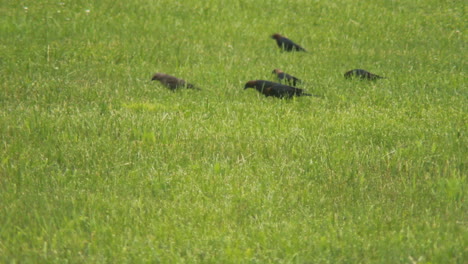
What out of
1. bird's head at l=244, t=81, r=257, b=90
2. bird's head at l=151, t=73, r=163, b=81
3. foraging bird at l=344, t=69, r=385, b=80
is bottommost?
bird's head at l=151, t=73, r=163, b=81

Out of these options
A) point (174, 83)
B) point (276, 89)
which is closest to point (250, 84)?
point (276, 89)

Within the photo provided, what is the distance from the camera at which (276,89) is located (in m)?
8.96

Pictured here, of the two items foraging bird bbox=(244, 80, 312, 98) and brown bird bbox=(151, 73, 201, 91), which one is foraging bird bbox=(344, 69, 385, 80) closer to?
foraging bird bbox=(244, 80, 312, 98)

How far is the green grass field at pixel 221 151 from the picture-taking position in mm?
4367

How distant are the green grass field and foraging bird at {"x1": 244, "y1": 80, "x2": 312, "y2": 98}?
0.15m

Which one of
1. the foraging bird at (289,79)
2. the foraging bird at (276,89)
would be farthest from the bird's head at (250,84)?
the foraging bird at (289,79)

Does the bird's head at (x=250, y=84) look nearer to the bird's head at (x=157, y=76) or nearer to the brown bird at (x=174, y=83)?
the brown bird at (x=174, y=83)

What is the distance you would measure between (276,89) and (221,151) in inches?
109

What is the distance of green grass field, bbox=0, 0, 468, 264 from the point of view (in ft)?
14.3

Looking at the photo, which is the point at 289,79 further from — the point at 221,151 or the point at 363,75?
the point at 221,151

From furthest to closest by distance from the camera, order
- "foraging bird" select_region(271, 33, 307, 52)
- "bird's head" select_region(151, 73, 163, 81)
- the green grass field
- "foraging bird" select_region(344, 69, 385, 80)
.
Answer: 1. "foraging bird" select_region(271, 33, 307, 52)
2. "foraging bird" select_region(344, 69, 385, 80)
3. "bird's head" select_region(151, 73, 163, 81)
4. the green grass field

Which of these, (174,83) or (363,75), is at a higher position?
(363,75)

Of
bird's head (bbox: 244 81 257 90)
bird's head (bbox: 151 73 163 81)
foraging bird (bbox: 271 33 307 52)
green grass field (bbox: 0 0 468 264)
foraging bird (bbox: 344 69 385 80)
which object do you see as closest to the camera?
green grass field (bbox: 0 0 468 264)

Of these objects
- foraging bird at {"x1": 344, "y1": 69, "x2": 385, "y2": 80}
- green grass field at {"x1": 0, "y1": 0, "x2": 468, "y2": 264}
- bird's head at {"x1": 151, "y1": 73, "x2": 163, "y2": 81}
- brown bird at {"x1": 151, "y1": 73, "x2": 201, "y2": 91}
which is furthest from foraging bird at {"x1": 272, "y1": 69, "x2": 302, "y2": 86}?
bird's head at {"x1": 151, "y1": 73, "x2": 163, "y2": 81}
